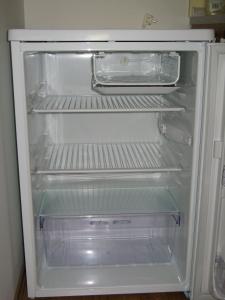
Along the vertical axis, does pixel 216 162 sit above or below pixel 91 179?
above

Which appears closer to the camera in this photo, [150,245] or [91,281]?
[91,281]

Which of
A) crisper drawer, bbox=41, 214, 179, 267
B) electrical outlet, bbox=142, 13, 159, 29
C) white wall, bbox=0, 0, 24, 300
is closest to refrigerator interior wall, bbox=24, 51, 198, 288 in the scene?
crisper drawer, bbox=41, 214, 179, 267

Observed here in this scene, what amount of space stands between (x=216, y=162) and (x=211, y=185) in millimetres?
107

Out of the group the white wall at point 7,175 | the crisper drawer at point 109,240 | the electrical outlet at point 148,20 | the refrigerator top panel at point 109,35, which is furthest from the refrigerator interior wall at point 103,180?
the electrical outlet at point 148,20

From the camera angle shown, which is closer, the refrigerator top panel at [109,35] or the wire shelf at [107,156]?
the refrigerator top panel at [109,35]

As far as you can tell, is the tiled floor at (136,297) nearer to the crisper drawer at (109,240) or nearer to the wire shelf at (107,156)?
the crisper drawer at (109,240)

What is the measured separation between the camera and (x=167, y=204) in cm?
186

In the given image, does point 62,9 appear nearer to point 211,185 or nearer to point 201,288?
point 211,185

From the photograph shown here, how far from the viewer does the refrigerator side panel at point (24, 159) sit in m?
1.33

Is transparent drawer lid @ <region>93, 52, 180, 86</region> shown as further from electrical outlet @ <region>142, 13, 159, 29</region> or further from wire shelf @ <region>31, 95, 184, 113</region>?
electrical outlet @ <region>142, 13, 159, 29</region>

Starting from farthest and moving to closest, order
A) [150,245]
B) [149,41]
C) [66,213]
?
[150,245] → [66,213] → [149,41]

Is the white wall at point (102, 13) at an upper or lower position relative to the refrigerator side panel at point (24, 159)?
upper

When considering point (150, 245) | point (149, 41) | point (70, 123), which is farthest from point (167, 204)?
point (149, 41)

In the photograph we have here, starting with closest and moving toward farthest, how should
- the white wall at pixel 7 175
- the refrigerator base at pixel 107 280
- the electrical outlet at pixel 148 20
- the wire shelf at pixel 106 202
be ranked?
the white wall at pixel 7 175 < the refrigerator base at pixel 107 280 < the wire shelf at pixel 106 202 < the electrical outlet at pixel 148 20
